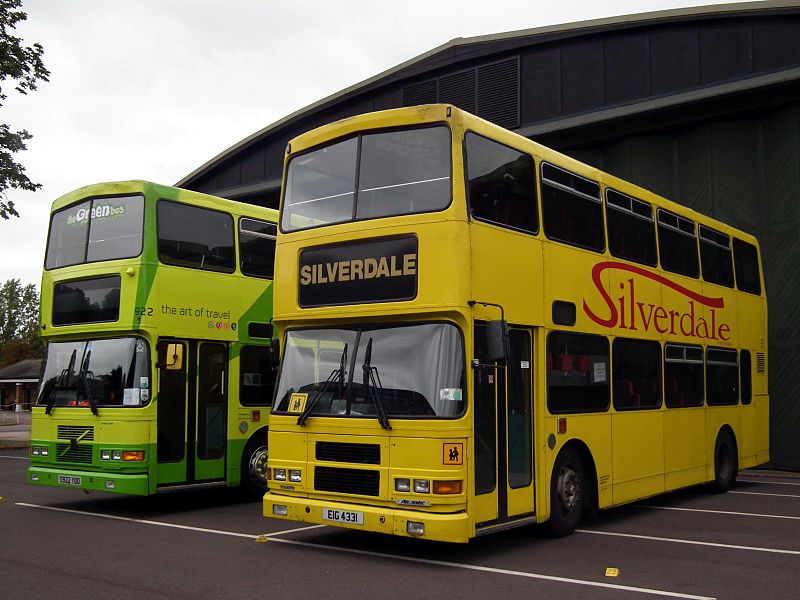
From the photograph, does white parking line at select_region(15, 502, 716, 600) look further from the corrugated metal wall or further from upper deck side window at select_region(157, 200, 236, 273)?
the corrugated metal wall

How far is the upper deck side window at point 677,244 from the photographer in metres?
13.0

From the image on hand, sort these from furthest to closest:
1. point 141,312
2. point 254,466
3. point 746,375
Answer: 1. point 746,375
2. point 254,466
3. point 141,312

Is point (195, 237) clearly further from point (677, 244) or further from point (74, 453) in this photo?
point (677, 244)

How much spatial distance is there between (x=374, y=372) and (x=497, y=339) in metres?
1.32

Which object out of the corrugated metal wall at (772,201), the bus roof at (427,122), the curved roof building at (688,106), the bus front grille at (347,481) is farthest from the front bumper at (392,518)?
the curved roof building at (688,106)

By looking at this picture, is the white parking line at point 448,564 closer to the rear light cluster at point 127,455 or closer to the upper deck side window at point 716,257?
the rear light cluster at point 127,455

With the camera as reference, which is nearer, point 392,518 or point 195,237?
point 392,518

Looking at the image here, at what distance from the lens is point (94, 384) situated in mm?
12375

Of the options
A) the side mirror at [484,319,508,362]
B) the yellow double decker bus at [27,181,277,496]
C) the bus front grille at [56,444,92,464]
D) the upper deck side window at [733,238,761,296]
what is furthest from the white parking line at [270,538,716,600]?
the upper deck side window at [733,238,761,296]

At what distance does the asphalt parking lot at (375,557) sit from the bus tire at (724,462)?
155 cm

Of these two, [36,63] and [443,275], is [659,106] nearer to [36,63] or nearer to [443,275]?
[443,275]

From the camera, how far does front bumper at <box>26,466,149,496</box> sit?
11898 mm

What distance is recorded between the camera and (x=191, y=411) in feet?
41.9

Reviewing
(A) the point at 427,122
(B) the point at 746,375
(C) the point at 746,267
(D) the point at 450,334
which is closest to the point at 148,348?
(D) the point at 450,334
